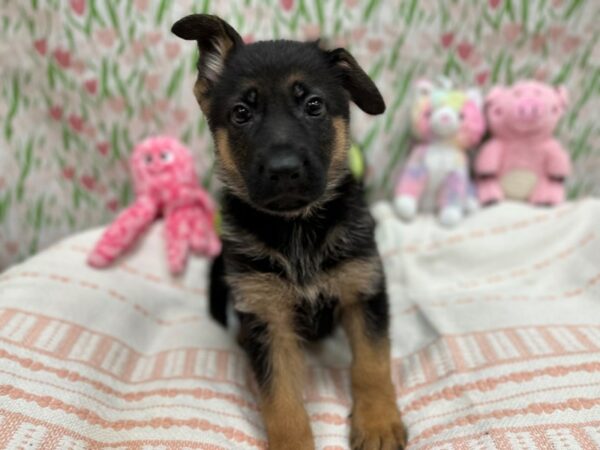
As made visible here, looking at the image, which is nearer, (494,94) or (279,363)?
(279,363)

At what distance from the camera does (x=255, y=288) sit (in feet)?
5.87

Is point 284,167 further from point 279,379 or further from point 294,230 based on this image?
point 279,379

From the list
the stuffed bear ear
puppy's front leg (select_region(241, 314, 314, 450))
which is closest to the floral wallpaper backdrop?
the stuffed bear ear

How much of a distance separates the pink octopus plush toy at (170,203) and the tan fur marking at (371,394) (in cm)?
106

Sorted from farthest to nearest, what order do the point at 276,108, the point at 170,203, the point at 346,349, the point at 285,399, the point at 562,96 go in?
1. the point at 170,203
2. the point at 562,96
3. the point at 346,349
4. the point at 285,399
5. the point at 276,108

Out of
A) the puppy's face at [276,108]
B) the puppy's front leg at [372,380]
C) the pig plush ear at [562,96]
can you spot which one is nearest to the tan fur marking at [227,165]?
the puppy's face at [276,108]

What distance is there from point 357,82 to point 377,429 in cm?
116

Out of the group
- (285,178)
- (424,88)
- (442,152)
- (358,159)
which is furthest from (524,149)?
(285,178)

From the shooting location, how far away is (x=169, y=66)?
2.74 meters

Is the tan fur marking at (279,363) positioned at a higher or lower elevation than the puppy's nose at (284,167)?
lower

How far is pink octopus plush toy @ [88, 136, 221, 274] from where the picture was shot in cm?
271

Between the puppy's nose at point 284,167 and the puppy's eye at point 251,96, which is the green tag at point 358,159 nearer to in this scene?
the puppy's eye at point 251,96

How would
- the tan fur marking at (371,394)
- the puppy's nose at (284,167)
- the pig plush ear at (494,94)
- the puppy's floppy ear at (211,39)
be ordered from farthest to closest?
1. the pig plush ear at (494,94)
2. the tan fur marking at (371,394)
3. the puppy's floppy ear at (211,39)
4. the puppy's nose at (284,167)

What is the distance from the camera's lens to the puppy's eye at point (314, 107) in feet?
5.55
